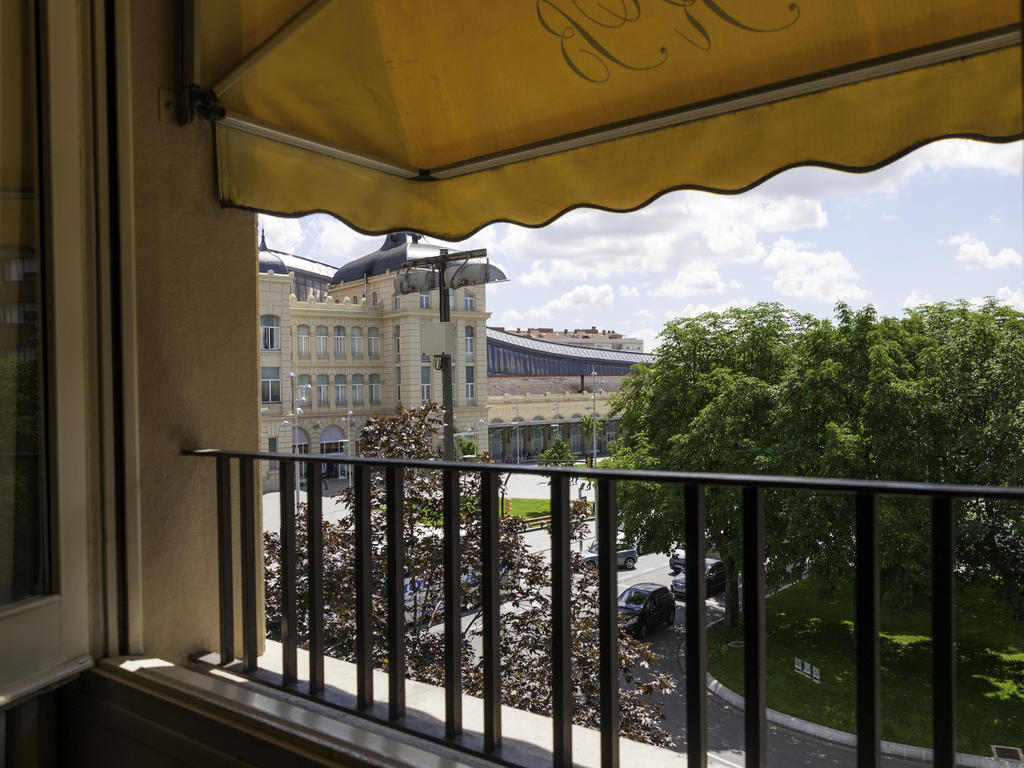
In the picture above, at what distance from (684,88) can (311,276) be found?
16.1 metres

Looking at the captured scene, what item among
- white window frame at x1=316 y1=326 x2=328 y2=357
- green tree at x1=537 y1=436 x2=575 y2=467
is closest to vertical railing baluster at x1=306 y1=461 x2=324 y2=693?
white window frame at x1=316 y1=326 x2=328 y2=357

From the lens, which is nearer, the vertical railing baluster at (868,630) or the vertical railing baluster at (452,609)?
the vertical railing baluster at (868,630)

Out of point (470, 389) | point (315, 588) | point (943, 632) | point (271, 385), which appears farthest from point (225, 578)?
point (271, 385)

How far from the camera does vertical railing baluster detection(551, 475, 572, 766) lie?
53.1 inches

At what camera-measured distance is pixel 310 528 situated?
5.86 feet

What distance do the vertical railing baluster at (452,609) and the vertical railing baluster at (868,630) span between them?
0.77 metres

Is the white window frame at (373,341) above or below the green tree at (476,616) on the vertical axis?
above

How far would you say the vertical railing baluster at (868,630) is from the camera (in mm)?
1034

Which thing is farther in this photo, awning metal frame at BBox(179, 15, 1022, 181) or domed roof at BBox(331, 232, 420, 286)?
domed roof at BBox(331, 232, 420, 286)

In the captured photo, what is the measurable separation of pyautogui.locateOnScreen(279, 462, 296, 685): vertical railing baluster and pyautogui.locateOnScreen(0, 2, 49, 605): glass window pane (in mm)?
544

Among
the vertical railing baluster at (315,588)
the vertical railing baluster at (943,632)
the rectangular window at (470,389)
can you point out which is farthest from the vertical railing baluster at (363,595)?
the rectangular window at (470,389)

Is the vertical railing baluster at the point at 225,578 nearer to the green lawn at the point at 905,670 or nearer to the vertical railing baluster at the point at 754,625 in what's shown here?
the vertical railing baluster at the point at 754,625

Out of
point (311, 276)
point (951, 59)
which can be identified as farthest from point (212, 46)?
point (311, 276)

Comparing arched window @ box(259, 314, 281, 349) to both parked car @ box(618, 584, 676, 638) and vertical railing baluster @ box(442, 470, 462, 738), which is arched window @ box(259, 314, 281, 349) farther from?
vertical railing baluster @ box(442, 470, 462, 738)
